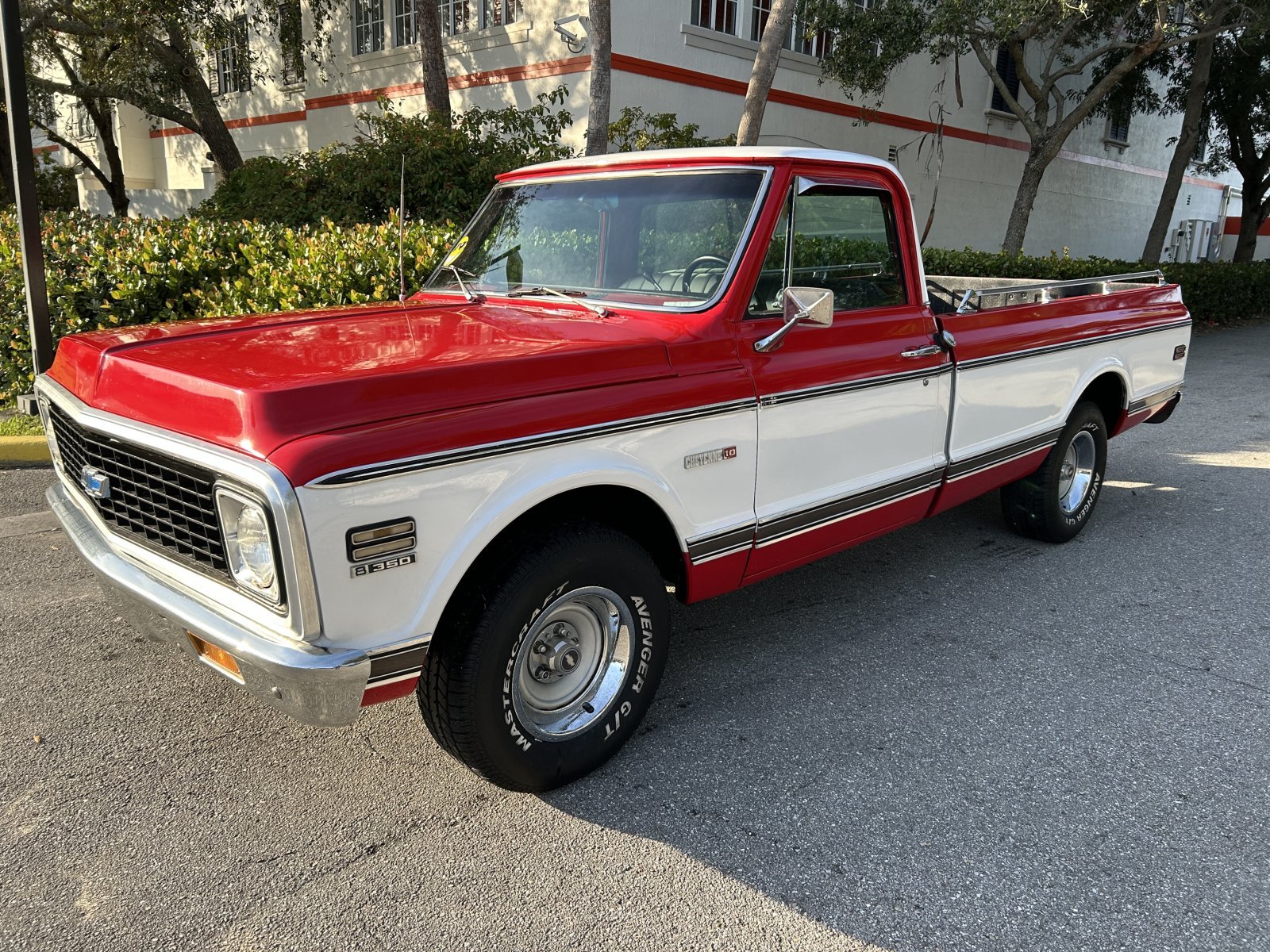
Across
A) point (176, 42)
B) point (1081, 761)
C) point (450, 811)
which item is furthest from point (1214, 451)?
point (176, 42)

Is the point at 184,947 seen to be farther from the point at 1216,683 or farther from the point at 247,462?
the point at 1216,683

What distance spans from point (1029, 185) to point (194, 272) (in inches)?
523

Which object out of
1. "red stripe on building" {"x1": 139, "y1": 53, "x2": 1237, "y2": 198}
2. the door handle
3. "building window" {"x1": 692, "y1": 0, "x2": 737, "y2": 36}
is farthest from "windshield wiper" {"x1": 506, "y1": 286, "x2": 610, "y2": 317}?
"building window" {"x1": 692, "y1": 0, "x2": 737, "y2": 36}

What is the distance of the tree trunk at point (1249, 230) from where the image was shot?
2128cm

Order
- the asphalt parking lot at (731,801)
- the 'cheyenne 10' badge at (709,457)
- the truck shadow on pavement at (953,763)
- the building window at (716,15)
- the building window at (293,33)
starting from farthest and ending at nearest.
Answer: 1. the building window at (293,33)
2. the building window at (716,15)
3. the 'cheyenne 10' badge at (709,457)
4. the truck shadow on pavement at (953,763)
5. the asphalt parking lot at (731,801)

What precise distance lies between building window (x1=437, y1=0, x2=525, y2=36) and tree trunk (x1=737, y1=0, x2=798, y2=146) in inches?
222

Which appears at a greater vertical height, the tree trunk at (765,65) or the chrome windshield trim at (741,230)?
the tree trunk at (765,65)

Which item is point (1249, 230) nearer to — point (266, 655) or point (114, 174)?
point (266, 655)

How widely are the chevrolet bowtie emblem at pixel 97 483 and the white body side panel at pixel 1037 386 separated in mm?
3358

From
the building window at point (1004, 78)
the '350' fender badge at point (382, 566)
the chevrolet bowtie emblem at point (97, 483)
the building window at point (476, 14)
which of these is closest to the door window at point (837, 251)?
the '350' fender badge at point (382, 566)

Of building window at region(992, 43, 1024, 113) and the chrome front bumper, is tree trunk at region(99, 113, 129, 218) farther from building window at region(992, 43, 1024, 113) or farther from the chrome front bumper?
the chrome front bumper

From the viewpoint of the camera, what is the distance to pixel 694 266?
3506 millimetres

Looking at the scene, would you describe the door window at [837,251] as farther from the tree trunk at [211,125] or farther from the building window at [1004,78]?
the building window at [1004,78]

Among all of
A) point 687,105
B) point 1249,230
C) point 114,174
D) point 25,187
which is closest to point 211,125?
point 687,105
